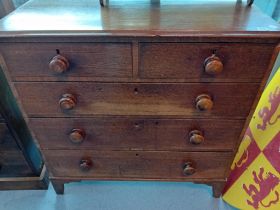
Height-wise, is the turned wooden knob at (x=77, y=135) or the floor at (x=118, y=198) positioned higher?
the turned wooden knob at (x=77, y=135)

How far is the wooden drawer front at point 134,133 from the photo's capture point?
0.94 m

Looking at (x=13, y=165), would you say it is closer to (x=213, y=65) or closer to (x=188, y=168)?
(x=188, y=168)

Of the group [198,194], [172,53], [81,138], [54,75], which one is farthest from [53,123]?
[198,194]

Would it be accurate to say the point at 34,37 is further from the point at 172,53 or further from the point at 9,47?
the point at 172,53

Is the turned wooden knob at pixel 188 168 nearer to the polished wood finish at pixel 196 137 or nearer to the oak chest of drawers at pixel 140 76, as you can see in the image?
the oak chest of drawers at pixel 140 76

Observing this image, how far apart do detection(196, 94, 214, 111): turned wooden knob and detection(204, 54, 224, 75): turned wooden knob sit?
0.11 meters

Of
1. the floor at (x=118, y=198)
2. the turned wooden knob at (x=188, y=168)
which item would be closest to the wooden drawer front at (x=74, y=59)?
the turned wooden knob at (x=188, y=168)

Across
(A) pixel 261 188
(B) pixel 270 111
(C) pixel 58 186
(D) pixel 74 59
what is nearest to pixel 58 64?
(D) pixel 74 59

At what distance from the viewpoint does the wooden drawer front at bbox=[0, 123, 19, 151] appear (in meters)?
1.11

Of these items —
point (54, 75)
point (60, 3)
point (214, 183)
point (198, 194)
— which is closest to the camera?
point (54, 75)

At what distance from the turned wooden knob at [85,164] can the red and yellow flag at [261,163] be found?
2.41 feet

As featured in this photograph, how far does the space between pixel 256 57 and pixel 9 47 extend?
759mm

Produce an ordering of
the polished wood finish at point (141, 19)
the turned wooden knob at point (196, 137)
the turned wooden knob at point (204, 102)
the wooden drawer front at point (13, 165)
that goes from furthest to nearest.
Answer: the wooden drawer front at point (13, 165)
the turned wooden knob at point (196, 137)
the turned wooden knob at point (204, 102)
the polished wood finish at point (141, 19)

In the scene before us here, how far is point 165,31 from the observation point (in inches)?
27.5
